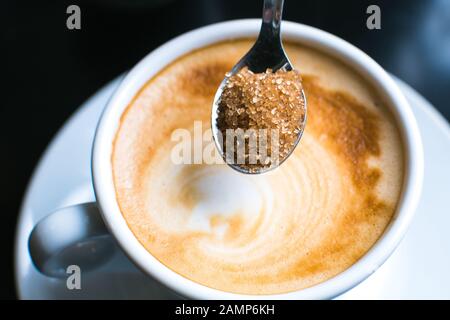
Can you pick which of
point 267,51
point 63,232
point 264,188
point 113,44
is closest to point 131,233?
point 63,232

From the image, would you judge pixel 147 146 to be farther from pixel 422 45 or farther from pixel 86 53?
pixel 422 45

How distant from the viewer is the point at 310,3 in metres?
1.92

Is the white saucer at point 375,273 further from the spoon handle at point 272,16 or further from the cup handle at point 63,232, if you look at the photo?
the spoon handle at point 272,16

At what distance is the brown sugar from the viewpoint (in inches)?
45.8

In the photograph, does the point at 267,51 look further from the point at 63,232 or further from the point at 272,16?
the point at 63,232

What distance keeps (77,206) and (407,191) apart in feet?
2.04

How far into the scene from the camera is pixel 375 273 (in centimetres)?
141

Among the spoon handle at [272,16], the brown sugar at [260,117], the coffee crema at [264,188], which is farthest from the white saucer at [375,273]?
the spoon handle at [272,16]

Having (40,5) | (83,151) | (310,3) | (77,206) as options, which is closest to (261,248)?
(77,206)

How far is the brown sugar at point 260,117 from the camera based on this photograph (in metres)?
1.16

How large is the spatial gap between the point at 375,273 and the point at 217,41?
61 centimetres

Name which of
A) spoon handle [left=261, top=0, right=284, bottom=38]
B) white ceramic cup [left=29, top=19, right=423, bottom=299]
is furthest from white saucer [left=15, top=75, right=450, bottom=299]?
spoon handle [left=261, top=0, right=284, bottom=38]

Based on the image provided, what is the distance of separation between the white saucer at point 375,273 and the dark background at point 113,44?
0.29 metres

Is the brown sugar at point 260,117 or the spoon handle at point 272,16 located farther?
the spoon handle at point 272,16
